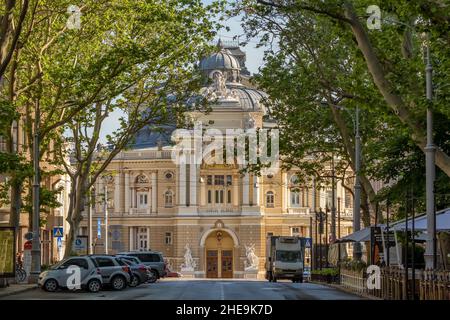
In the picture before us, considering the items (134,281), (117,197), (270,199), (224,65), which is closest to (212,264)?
(270,199)

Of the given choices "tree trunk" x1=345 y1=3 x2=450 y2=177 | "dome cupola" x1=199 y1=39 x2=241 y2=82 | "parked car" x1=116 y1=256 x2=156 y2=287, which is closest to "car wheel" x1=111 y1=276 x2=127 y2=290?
"parked car" x1=116 y1=256 x2=156 y2=287

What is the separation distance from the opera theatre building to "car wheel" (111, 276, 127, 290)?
72.9m

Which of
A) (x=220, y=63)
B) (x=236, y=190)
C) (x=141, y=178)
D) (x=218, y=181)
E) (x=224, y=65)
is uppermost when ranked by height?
(x=220, y=63)

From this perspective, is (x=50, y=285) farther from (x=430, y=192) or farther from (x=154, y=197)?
(x=154, y=197)

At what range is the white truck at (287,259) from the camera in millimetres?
74875

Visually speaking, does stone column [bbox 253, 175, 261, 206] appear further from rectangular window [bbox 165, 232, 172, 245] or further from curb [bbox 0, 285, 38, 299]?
curb [bbox 0, 285, 38, 299]

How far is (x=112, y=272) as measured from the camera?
4662 cm

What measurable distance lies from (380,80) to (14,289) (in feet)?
64.4

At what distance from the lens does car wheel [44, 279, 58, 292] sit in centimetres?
4481

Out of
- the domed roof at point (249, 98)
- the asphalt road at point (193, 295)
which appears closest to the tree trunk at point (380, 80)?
the asphalt road at point (193, 295)

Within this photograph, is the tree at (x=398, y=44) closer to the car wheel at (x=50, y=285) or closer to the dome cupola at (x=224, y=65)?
the car wheel at (x=50, y=285)

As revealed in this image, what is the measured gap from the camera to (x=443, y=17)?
28125 millimetres

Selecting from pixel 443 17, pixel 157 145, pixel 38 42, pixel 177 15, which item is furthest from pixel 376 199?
pixel 157 145
